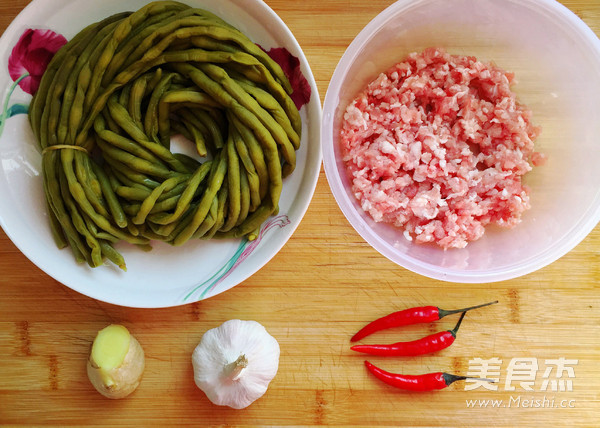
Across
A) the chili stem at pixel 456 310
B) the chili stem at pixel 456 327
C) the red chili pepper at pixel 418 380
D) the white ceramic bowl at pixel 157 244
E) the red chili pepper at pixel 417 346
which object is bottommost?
the red chili pepper at pixel 418 380

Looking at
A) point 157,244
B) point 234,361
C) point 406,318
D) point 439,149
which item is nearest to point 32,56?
point 157,244

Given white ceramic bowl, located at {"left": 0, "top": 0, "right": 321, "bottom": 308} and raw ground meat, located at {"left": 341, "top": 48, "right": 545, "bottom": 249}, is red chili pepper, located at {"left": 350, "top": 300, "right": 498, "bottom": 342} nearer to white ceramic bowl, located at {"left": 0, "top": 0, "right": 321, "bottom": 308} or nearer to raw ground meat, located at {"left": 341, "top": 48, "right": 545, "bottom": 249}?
raw ground meat, located at {"left": 341, "top": 48, "right": 545, "bottom": 249}

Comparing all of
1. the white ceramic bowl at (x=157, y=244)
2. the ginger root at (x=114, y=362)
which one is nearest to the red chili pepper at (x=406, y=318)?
the white ceramic bowl at (x=157, y=244)

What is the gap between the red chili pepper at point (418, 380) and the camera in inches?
68.9

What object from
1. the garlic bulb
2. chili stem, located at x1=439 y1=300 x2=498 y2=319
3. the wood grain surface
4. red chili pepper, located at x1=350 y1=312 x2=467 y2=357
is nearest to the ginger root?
the wood grain surface

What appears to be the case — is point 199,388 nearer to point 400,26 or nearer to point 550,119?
point 400,26

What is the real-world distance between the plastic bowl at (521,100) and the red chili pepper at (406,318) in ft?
0.47

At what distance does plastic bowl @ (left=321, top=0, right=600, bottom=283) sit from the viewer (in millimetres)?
1672

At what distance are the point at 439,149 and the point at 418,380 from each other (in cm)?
73

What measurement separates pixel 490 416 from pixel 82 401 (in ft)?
4.35

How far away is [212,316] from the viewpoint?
5.82ft

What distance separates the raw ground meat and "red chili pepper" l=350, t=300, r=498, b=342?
213 mm

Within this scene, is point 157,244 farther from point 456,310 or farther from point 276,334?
point 456,310

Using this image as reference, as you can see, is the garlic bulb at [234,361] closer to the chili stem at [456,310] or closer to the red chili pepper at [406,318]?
the red chili pepper at [406,318]
